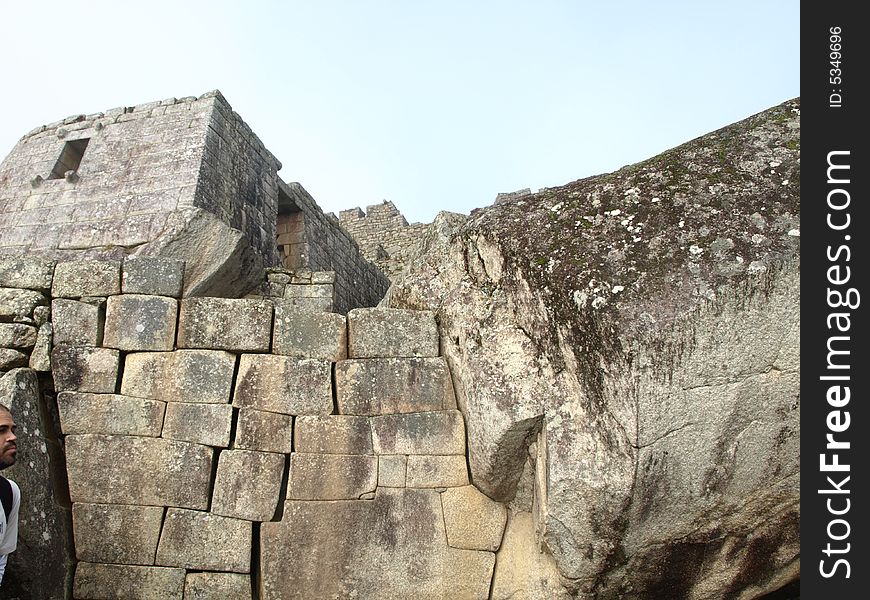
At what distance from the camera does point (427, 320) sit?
4.97 metres

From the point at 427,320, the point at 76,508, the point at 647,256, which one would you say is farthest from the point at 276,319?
the point at 647,256

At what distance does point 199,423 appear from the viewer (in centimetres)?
465

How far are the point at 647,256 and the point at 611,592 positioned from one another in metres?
2.13

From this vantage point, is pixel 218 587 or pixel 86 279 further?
pixel 86 279

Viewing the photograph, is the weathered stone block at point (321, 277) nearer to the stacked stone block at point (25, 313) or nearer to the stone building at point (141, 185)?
the stone building at point (141, 185)

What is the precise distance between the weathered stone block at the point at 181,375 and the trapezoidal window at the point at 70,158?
16.7 feet

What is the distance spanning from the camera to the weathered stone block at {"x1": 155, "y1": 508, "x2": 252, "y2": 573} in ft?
14.5

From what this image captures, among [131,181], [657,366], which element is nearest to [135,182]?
[131,181]

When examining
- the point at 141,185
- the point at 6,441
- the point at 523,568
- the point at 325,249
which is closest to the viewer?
the point at 6,441

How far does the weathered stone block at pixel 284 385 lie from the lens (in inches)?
186

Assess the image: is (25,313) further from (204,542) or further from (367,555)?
(367,555)

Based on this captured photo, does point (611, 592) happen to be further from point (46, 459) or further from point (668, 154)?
point (46, 459)

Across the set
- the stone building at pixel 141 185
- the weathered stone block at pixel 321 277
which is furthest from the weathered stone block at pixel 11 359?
the weathered stone block at pixel 321 277

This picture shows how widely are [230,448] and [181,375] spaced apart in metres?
0.67
